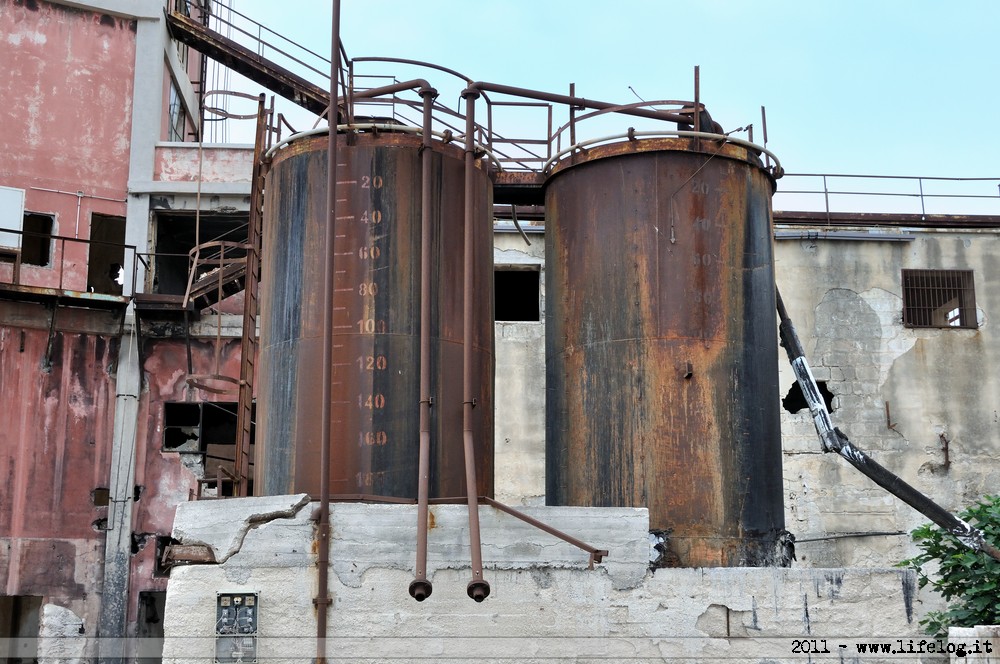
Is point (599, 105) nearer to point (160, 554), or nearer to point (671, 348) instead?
point (671, 348)

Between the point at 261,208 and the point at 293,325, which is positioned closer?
the point at 293,325

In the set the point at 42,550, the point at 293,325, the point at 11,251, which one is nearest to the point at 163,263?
the point at 11,251

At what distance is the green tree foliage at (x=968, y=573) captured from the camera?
12.4 metres

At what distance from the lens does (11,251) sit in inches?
784

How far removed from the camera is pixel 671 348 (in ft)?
41.8

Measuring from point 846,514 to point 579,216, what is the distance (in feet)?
32.7

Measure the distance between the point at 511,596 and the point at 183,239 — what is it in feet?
47.5

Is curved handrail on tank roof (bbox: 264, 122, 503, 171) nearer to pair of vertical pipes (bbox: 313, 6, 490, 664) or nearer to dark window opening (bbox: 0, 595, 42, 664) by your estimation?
pair of vertical pipes (bbox: 313, 6, 490, 664)

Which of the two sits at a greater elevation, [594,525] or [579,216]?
[579,216]

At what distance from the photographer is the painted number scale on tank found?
1192 cm

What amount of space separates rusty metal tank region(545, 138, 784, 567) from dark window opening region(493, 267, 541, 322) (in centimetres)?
→ 863

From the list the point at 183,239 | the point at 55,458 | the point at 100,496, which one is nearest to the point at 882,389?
the point at 183,239

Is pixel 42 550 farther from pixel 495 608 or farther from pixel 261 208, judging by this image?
pixel 495 608

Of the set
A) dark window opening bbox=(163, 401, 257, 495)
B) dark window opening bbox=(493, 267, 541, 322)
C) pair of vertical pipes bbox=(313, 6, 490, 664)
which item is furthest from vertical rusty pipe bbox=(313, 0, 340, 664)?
dark window opening bbox=(493, 267, 541, 322)
